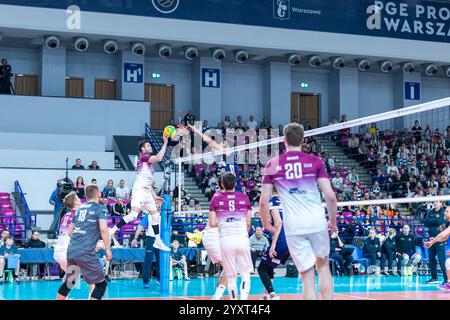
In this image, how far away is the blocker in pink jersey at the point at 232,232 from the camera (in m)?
10.3

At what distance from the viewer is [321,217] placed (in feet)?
26.0

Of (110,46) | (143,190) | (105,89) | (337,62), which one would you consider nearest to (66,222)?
(143,190)

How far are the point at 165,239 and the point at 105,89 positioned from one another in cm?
2066

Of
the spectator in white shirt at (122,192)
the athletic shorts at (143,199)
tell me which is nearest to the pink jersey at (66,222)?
the athletic shorts at (143,199)

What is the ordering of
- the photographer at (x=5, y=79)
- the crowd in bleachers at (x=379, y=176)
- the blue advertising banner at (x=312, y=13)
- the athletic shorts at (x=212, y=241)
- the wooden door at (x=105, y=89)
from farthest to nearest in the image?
the wooden door at (x=105, y=89) → the blue advertising banner at (x=312, y=13) → the photographer at (x=5, y=79) → the crowd in bleachers at (x=379, y=176) → the athletic shorts at (x=212, y=241)

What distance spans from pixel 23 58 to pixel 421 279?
67.9 feet

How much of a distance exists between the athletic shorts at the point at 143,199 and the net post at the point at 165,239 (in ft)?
1.42

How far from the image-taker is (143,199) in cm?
1384

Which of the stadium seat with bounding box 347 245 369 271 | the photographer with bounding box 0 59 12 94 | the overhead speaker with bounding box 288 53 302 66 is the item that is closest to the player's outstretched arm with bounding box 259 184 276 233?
the stadium seat with bounding box 347 245 369 271

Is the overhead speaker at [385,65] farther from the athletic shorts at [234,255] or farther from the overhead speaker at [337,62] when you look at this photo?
the athletic shorts at [234,255]

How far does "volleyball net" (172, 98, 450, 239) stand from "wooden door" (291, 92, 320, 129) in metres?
0.41

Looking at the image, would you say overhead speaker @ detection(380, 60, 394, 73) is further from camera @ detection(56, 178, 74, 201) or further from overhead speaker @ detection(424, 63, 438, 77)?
camera @ detection(56, 178, 74, 201)
